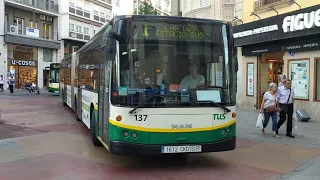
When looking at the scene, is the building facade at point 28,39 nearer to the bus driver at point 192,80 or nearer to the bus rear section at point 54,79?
the bus rear section at point 54,79

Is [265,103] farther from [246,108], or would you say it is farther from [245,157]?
[246,108]

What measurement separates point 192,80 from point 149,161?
2.02 metres

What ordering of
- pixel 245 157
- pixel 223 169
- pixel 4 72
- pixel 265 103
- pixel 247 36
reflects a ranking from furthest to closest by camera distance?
pixel 4 72 < pixel 247 36 < pixel 265 103 < pixel 245 157 < pixel 223 169

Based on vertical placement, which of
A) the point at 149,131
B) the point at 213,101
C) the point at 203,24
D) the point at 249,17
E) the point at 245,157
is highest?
the point at 249,17

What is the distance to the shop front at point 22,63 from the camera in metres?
39.0

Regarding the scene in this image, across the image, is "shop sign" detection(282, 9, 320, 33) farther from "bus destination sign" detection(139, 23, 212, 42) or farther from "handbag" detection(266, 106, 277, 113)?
"bus destination sign" detection(139, 23, 212, 42)

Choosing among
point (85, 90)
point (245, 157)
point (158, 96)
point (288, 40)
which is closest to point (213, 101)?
point (158, 96)

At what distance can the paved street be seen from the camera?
6.42 m

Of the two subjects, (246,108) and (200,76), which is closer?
(200,76)

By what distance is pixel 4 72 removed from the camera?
37.3 m

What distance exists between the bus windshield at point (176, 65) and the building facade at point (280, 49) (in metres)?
8.26

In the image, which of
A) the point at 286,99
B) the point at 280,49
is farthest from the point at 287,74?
the point at 286,99

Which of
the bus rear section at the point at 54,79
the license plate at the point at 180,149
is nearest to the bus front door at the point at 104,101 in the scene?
the license plate at the point at 180,149

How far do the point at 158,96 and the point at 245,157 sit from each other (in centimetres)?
287
